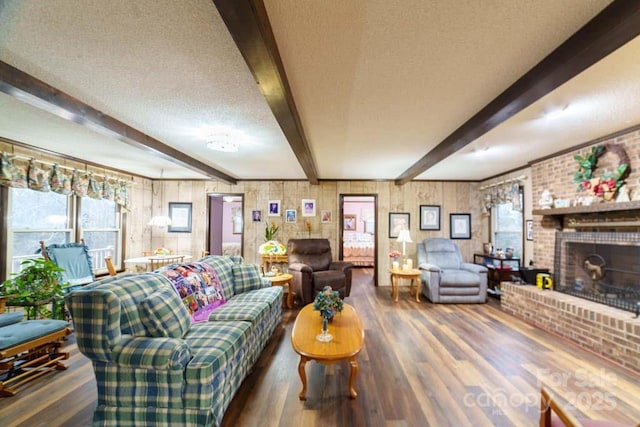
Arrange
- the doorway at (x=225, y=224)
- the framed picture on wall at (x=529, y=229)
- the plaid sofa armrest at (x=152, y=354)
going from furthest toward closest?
the doorway at (x=225, y=224) < the framed picture on wall at (x=529, y=229) < the plaid sofa armrest at (x=152, y=354)

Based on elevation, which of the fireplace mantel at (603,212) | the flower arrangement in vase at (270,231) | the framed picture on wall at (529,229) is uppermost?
the fireplace mantel at (603,212)

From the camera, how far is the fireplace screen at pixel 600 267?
2.78m

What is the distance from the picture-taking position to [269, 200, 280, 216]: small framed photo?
576 cm

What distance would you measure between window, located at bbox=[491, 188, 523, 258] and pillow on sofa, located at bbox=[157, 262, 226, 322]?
5.01 meters

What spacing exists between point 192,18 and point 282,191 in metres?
4.54

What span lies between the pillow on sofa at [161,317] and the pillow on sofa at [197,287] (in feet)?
1.67

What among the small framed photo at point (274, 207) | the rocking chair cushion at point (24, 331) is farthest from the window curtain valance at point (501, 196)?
the rocking chair cushion at point (24, 331)

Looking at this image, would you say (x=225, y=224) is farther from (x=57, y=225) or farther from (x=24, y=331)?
(x=24, y=331)

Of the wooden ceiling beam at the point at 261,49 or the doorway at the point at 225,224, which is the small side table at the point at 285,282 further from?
the wooden ceiling beam at the point at 261,49

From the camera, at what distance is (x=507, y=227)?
16.6 ft

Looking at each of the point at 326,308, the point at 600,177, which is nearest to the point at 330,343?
the point at 326,308

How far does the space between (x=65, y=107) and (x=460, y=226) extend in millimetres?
6303

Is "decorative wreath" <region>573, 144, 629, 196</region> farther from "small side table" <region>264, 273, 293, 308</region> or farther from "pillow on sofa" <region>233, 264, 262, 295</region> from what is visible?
"pillow on sofa" <region>233, 264, 262, 295</region>

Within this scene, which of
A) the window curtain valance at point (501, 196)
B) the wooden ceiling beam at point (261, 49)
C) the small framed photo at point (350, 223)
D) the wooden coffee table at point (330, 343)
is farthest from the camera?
the small framed photo at point (350, 223)
